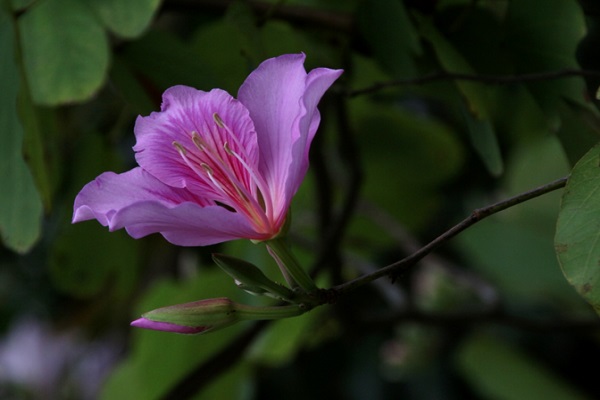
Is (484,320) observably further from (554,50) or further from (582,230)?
(582,230)

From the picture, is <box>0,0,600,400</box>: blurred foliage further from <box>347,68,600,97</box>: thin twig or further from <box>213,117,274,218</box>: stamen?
<box>213,117,274,218</box>: stamen

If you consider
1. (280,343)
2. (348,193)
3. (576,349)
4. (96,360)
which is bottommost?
(96,360)

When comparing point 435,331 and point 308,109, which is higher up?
point 308,109

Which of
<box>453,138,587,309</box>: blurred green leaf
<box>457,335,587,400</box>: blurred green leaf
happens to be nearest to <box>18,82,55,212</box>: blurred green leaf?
<box>453,138,587,309</box>: blurred green leaf

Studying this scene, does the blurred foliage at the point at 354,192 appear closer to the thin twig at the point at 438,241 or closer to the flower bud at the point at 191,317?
the thin twig at the point at 438,241

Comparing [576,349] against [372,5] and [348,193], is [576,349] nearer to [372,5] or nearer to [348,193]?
[348,193]

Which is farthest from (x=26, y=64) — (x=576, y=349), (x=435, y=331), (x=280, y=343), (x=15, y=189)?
(x=576, y=349)

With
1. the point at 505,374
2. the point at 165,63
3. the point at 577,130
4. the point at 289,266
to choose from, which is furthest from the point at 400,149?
the point at 289,266
